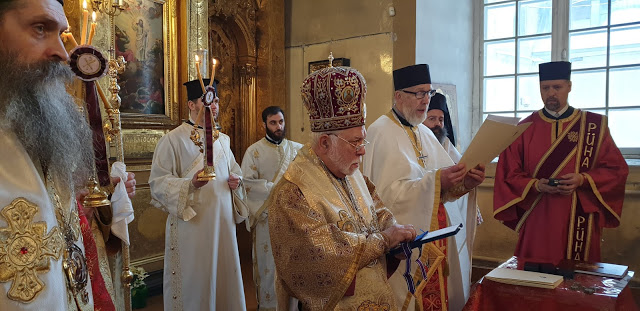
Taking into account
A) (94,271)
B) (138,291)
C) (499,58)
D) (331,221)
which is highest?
(499,58)

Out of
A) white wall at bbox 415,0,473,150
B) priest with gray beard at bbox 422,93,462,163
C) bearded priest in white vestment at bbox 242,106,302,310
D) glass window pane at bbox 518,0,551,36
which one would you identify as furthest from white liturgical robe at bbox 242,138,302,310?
glass window pane at bbox 518,0,551,36

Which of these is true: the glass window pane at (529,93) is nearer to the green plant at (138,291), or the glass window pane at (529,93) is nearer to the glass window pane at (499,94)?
the glass window pane at (499,94)

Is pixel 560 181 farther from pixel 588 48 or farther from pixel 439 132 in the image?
pixel 588 48

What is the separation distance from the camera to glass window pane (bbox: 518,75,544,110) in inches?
261

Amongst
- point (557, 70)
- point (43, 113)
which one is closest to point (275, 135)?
point (557, 70)

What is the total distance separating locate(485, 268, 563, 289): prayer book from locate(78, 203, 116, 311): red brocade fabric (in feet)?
6.13

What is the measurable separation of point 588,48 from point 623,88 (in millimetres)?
637

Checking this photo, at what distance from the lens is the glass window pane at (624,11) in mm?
5984


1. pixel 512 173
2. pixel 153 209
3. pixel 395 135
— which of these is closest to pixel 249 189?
pixel 153 209

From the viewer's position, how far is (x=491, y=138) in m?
2.98

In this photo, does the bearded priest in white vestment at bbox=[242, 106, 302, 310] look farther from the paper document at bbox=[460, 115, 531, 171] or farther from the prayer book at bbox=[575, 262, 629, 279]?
the prayer book at bbox=[575, 262, 629, 279]

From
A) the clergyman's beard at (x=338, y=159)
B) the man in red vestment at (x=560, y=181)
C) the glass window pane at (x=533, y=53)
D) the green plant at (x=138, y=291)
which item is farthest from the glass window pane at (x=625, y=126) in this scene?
the green plant at (x=138, y=291)

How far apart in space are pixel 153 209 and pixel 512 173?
12.6ft

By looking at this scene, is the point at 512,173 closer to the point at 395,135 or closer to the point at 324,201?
the point at 395,135
